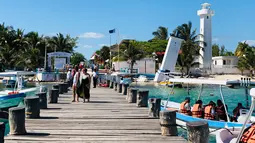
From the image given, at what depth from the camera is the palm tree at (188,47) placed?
2346 inches

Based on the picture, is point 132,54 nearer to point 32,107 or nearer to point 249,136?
point 32,107

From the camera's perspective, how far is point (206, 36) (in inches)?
2542

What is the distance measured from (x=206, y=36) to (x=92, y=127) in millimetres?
58743

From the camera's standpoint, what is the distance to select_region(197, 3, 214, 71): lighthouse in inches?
2516

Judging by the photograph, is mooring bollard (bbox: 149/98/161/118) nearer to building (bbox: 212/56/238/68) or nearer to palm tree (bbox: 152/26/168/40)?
building (bbox: 212/56/238/68)

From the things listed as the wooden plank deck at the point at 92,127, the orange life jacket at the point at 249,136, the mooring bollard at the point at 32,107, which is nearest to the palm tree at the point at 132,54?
the wooden plank deck at the point at 92,127

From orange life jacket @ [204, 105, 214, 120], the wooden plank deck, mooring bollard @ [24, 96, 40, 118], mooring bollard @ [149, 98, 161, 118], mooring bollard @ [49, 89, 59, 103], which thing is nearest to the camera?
the wooden plank deck

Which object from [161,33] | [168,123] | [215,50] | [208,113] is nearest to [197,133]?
[168,123]

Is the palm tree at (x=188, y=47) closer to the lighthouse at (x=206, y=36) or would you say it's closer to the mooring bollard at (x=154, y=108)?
the lighthouse at (x=206, y=36)

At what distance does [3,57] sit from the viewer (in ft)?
193

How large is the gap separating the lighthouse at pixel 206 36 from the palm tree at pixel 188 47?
3.75 feet

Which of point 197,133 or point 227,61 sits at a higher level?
point 227,61

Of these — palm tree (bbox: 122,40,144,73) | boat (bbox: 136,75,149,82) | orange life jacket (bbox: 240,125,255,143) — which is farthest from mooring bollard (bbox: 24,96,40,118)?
palm tree (bbox: 122,40,144,73)

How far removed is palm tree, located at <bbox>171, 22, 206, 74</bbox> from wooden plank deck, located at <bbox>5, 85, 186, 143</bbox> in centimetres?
4871
